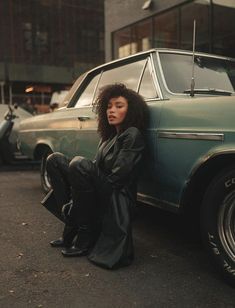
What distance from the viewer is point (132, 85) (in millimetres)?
4414

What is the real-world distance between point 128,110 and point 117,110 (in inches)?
4.1

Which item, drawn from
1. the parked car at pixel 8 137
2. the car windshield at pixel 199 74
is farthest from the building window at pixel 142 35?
the car windshield at pixel 199 74

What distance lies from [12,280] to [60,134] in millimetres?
2468

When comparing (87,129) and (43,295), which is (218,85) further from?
(43,295)

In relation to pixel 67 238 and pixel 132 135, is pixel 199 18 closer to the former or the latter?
pixel 132 135

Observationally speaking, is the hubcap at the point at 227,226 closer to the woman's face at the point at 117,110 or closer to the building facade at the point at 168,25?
the woman's face at the point at 117,110

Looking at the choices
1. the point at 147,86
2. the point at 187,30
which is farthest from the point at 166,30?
the point at 147,86

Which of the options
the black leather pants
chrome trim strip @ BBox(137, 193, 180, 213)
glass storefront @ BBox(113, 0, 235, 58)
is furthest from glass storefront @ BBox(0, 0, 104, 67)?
the black leather pants

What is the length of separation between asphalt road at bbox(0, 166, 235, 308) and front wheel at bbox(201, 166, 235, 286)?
Result: 19cm

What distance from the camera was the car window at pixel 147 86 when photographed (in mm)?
4032

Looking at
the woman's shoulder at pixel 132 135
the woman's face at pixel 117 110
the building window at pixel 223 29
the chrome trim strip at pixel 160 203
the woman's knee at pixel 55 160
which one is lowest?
the chrome trim strip at pixel 160 203

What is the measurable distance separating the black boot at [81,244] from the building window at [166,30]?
10.1 meters

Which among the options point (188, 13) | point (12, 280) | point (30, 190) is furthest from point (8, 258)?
point (188, 13)

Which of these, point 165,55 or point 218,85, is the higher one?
point 165,55
